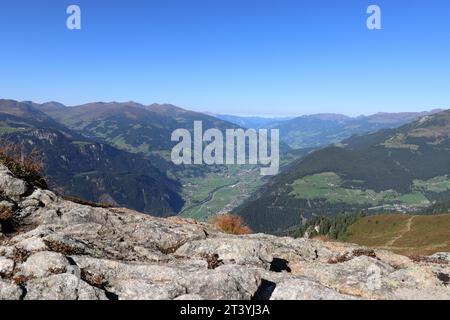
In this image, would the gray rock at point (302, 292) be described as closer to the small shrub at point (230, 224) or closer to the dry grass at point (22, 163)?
the dry grass at point (22, 163)

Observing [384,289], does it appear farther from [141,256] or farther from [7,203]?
[7,203]

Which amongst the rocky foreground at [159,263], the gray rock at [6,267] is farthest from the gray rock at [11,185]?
the gray rock at [6,267]

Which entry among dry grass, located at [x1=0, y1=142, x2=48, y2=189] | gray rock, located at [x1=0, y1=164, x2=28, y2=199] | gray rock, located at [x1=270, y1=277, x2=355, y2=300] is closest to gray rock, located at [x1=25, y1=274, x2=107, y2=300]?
gray rock, located at [x1=270, y1=277, x2=355, y2=300]

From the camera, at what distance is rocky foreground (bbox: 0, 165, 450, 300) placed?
1689cm

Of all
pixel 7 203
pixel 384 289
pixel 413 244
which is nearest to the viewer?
pixel 384 289

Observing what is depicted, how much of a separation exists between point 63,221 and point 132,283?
11.7 m

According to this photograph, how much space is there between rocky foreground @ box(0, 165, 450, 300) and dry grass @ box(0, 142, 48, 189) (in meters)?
1.52

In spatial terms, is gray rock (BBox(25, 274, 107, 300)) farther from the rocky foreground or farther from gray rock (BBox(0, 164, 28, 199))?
gray rock (BBox(0, 164, 28, 199))

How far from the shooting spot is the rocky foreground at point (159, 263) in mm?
16891

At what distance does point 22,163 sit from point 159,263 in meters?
17.6

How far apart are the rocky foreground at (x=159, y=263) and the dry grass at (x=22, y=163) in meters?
1.52
